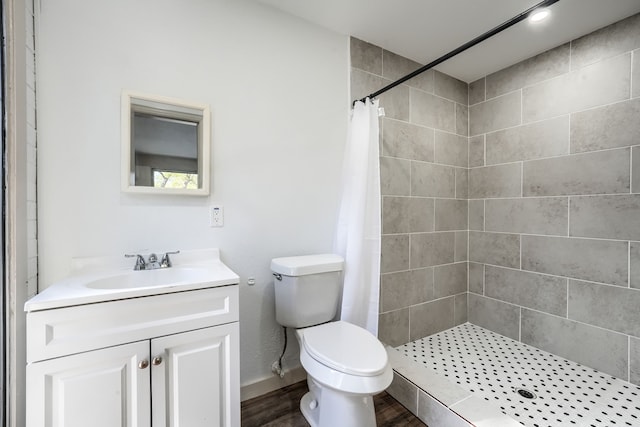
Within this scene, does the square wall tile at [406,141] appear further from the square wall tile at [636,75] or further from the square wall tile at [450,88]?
the square wall tile at [636,75]

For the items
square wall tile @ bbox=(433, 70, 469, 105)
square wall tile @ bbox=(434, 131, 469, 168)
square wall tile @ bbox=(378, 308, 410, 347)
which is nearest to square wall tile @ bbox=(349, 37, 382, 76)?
square wall tile @ bbox=(433, 70, 469, 105)

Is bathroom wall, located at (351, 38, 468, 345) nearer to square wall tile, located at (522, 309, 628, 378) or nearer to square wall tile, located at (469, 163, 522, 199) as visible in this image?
square wall tile, located at (469, 163, 522, 199)

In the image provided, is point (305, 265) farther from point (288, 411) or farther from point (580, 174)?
point (580, 174)

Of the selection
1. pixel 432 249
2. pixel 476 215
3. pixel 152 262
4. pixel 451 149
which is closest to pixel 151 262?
pixel 152 262

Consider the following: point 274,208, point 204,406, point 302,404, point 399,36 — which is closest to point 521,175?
point 399,36

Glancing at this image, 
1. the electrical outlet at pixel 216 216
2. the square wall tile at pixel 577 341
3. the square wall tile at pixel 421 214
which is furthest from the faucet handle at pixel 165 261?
the square wall tile at pixel 577 341

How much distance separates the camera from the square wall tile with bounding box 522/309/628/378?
1.77 metres

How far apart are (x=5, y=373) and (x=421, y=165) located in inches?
102

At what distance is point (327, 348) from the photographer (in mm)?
1306

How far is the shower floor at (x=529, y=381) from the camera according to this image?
1.47 m

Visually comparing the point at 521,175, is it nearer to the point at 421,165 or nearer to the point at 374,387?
the point at 421,165

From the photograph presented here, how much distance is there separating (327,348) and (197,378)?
0.57 metres

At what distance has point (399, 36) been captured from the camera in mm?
1967

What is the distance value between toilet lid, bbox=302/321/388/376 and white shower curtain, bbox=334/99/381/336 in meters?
0.28
